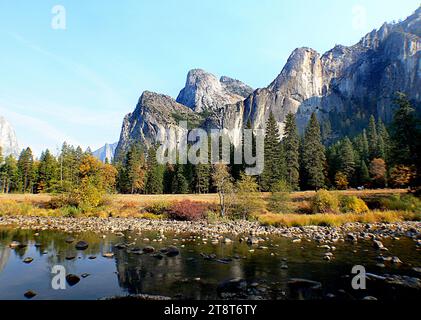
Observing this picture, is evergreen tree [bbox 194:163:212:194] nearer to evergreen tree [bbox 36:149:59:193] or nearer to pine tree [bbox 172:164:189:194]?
pine tree [bbox 172:164:189:194]

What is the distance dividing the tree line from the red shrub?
9.30 metres

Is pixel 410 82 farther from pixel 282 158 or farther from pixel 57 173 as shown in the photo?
pixel 57 173

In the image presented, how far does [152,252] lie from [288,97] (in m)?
200

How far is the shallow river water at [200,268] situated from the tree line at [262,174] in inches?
838

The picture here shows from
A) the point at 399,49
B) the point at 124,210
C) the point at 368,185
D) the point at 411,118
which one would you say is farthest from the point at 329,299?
the point at 399,49

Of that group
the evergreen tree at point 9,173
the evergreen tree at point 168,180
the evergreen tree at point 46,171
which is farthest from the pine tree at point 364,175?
the evergreen tree at point 9,173

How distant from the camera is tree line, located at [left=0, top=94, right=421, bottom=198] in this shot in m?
57.3

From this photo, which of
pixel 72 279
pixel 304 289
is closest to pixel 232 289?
pixel 304 289

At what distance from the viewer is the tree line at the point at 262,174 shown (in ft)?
188

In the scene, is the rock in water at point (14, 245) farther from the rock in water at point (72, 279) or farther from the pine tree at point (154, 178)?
the pine tree at point (154, 178)

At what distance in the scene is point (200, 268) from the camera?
11906 mm

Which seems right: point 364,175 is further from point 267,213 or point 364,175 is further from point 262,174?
point 267,213

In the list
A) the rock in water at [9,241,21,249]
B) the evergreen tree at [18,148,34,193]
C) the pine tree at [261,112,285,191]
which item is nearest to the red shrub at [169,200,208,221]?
the rock in water at [9,241,21,249]

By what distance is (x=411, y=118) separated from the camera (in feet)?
65.2
